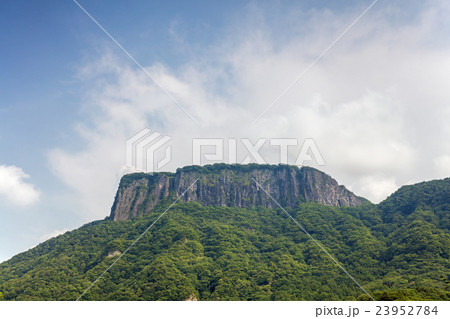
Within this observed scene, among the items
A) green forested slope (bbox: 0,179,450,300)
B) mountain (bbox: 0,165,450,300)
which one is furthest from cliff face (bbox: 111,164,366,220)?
green forested slope (bbox: 0,179,450,300)

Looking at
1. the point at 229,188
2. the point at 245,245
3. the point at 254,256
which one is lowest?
the point at 254,256

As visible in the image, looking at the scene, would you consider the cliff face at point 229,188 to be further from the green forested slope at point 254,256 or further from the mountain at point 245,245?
the green forested slope at point 254,256

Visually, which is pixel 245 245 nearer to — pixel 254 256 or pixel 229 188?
pixel 254 256

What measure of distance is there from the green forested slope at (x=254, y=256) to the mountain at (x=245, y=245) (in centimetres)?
35

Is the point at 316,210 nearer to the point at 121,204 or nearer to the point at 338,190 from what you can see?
the point at 338,190

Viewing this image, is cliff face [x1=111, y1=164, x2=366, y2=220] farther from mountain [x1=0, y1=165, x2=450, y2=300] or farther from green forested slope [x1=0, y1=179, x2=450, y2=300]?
green forested slope [x1=0, y1=179, x2=450, y2=300]

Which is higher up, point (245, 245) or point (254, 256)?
point (245, 245)

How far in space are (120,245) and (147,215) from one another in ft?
114

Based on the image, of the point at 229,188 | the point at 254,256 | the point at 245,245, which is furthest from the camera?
the point at 229,188

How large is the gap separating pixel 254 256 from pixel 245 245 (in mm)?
8830

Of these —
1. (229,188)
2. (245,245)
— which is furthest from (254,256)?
(229,188)

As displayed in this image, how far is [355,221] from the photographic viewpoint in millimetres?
117000

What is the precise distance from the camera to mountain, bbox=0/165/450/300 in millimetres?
73625

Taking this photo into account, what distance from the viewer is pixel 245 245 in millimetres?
107688
